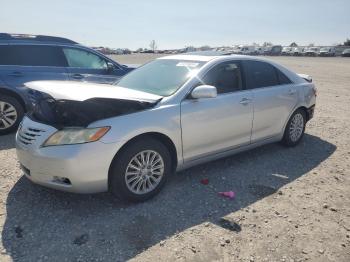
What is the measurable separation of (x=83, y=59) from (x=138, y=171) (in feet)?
15.1

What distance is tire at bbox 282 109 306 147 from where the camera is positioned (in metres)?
5.73

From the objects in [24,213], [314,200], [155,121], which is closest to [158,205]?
[155,121]

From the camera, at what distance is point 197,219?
3553 mm

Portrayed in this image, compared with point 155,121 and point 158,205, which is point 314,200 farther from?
point 155,121

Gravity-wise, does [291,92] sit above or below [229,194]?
above

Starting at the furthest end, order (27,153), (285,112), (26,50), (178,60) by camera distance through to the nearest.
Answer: (26,50) < (285,112) < (178,60) < (27,153)

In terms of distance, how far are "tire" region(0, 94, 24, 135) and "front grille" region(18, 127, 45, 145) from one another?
2.90 meters

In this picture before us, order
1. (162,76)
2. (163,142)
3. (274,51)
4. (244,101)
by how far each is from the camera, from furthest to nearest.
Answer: (274,51) → (244,101) → (162,76) → (163,142)

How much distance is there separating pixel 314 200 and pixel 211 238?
1578 mm

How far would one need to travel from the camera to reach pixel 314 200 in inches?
159

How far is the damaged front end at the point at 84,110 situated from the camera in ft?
11.3

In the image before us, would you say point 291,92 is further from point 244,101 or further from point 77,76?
point 77,76

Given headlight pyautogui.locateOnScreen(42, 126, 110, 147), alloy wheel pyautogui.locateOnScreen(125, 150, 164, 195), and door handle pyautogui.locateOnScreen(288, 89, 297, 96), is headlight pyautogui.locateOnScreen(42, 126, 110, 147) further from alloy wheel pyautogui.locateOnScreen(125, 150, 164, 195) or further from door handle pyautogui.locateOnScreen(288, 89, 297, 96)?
door handle pyautogui.locateOnScreen(288, 89, 297, 96)

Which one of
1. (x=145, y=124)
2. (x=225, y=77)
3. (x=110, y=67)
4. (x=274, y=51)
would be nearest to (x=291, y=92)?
(x=225, y=77)
